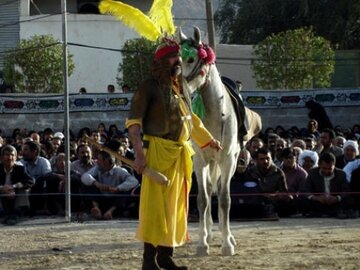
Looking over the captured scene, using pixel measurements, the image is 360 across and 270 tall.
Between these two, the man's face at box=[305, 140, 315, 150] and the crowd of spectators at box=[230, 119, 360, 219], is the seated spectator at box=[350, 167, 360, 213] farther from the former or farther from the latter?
the man's face at box=[305, 140, 315, 150]

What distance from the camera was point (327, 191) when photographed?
1656 cm

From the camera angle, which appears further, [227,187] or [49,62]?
[49,62]

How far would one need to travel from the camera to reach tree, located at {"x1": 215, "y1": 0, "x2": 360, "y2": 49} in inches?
1736

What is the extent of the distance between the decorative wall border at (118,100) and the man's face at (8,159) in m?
10.4

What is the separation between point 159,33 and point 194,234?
367 cm

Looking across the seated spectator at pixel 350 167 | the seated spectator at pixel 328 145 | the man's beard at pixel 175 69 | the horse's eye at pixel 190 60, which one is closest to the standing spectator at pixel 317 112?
the seated spectator at pixel 328 145

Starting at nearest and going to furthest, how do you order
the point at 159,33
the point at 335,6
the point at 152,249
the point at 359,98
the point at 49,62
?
the point at 152,249 < the point at 159,33 < the point at 359,98 < the point at 49,62 < the point at 335,6

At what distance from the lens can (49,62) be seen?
31.8 metres

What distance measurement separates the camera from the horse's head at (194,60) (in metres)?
12.0

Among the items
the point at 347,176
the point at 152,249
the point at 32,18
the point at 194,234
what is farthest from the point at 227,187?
the point at 32,18

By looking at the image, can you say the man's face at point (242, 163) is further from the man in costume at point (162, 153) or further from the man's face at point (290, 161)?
the man in costume at point (162, 153)

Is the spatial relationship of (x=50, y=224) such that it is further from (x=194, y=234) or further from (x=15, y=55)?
(x=15, y=55)

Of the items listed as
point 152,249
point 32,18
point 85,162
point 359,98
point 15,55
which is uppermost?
point 32,18

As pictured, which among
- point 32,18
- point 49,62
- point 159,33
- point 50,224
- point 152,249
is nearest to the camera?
point 152,249
